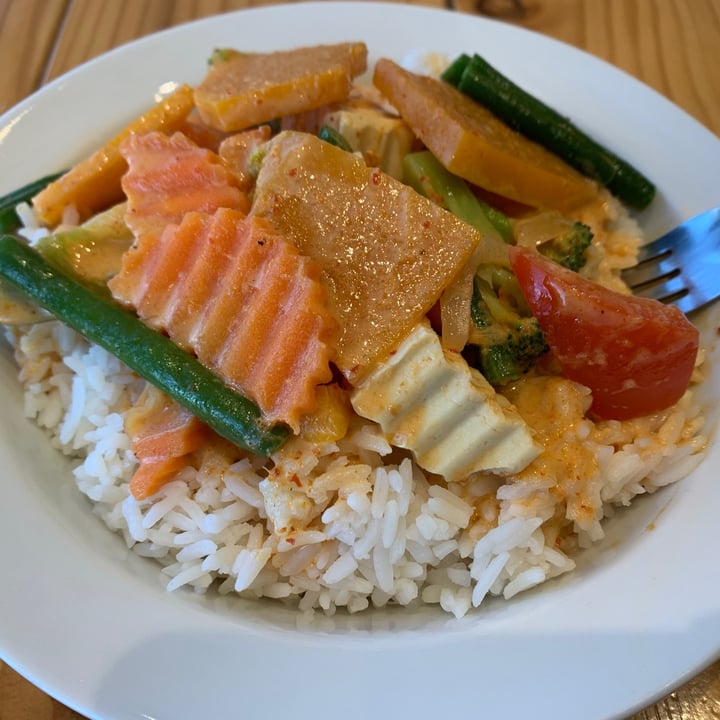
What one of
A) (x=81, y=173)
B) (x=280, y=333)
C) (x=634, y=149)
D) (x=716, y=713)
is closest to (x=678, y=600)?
(x=716, y=713)

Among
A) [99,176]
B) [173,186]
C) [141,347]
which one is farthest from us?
[99,176]

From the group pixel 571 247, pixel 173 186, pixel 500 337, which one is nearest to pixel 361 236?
pixel 500 337

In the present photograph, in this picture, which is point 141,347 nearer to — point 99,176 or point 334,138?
point 99,176

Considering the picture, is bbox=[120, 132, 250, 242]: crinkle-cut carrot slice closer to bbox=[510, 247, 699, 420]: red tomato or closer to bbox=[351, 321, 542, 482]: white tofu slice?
bbox=[351, 321, 542, 482]: white tofu slice

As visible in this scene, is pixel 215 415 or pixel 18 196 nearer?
pixel 215 415

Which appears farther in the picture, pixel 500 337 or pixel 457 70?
pixel 457 70

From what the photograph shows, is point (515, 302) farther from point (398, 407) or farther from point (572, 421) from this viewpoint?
point (398, 407)

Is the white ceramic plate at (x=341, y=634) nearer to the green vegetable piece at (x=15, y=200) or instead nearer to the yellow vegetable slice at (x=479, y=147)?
the green vegetable piece at (x=15, y=200)

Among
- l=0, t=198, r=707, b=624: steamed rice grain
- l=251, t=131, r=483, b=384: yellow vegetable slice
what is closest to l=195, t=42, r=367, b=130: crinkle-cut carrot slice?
l=251, t=131, r=483, b=384: yellow vegetable slice
